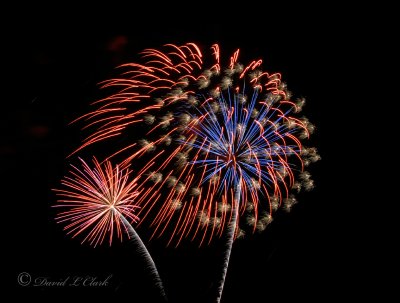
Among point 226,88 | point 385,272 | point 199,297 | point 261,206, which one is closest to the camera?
point 226,88

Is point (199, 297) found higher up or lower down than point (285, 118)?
lower down

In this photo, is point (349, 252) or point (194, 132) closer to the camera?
point (194, 132)

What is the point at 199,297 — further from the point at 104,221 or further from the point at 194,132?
the point at 194,132

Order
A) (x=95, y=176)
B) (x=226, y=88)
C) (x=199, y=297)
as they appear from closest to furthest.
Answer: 1. (x=95, y=176)
2. (x=226, y=88)
3. (x=199, y=297)

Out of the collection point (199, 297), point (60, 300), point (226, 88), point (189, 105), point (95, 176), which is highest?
point (226, 88)

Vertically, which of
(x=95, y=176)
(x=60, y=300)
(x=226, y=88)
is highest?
(x=226, y=88)

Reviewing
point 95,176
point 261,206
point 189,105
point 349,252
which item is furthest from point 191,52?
point 349,252

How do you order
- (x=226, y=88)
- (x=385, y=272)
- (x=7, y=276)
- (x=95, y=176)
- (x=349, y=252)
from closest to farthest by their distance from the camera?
(x=95, y=176) → (x=226, y=88) → (x=7, y=276) → (x=385, y=272) → (x=349, y=252)

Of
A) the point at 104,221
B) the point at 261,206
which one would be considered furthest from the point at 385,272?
the point at 104,221

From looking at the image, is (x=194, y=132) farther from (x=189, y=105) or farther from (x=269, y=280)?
(x=269, y=280)
